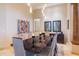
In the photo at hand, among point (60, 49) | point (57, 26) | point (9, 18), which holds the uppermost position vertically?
point (9, 18)

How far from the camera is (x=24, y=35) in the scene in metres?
2.00

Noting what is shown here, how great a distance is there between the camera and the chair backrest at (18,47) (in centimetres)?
193

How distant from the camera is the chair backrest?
1.93 m

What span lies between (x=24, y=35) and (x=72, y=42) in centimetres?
73

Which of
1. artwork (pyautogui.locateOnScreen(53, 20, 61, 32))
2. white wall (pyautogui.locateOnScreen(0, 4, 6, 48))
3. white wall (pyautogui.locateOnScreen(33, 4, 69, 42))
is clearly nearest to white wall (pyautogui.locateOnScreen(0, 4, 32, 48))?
white wall (pyautogui.locateOnScreen(0, 4, 6, 48))

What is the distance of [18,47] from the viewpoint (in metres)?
1.94

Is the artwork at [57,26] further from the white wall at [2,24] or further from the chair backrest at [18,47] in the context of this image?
the white wall at [2,24]

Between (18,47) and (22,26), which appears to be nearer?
(18,47)

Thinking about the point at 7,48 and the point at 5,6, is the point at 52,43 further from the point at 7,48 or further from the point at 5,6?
the point at 5,6

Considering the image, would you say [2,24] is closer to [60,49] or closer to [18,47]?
[18,47]

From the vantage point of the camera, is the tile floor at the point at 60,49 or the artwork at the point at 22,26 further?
the artwork at the point at 22,26

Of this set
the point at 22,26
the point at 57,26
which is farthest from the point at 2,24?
the point at 57,26

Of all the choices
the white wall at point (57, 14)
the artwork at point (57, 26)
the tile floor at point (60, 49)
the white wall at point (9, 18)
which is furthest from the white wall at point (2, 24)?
the artwork at point (57, 26)

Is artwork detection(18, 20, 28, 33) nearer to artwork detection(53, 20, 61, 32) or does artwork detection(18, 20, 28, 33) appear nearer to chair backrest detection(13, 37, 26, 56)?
chair backrest detection(13, 37, 26, 56)
